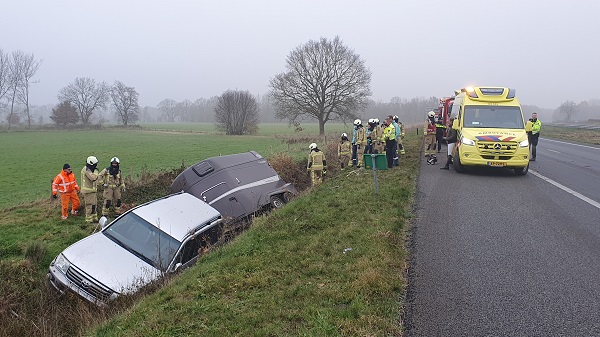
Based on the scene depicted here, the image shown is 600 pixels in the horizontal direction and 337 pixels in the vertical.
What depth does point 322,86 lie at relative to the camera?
47812 millimetres

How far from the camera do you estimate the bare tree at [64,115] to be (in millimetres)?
73062

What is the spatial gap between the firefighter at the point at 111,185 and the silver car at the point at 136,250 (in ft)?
13.7

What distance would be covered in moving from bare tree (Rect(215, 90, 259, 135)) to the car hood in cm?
5500

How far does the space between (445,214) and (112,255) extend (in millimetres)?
5948

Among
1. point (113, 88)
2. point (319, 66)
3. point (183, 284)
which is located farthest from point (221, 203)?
point (113, 88)

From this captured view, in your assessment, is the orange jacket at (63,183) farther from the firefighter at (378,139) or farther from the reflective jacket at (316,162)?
the firefighter at (378,139)

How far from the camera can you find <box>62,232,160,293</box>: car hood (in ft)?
20.6

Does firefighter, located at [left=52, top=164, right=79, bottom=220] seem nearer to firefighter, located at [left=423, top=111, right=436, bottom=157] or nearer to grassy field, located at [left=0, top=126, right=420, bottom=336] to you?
grassy field, located at [left=0, top=126, right=420, bottom=336]

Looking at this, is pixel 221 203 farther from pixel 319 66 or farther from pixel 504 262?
pixel 319 66

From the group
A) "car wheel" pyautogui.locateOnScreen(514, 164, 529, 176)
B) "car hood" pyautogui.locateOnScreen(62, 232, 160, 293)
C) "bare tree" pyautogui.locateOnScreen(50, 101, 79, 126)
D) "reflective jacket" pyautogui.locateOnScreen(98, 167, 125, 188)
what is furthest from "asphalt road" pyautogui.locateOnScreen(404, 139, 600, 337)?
"bare tree" pyautogui.locateOnScreen(50, 101, 79, 126)

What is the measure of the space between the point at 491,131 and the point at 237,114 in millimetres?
53483

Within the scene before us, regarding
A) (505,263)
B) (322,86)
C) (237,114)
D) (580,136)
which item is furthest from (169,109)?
(505,263)

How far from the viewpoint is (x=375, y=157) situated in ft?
29.1

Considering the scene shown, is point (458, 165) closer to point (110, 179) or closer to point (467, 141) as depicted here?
point (467, 141)
